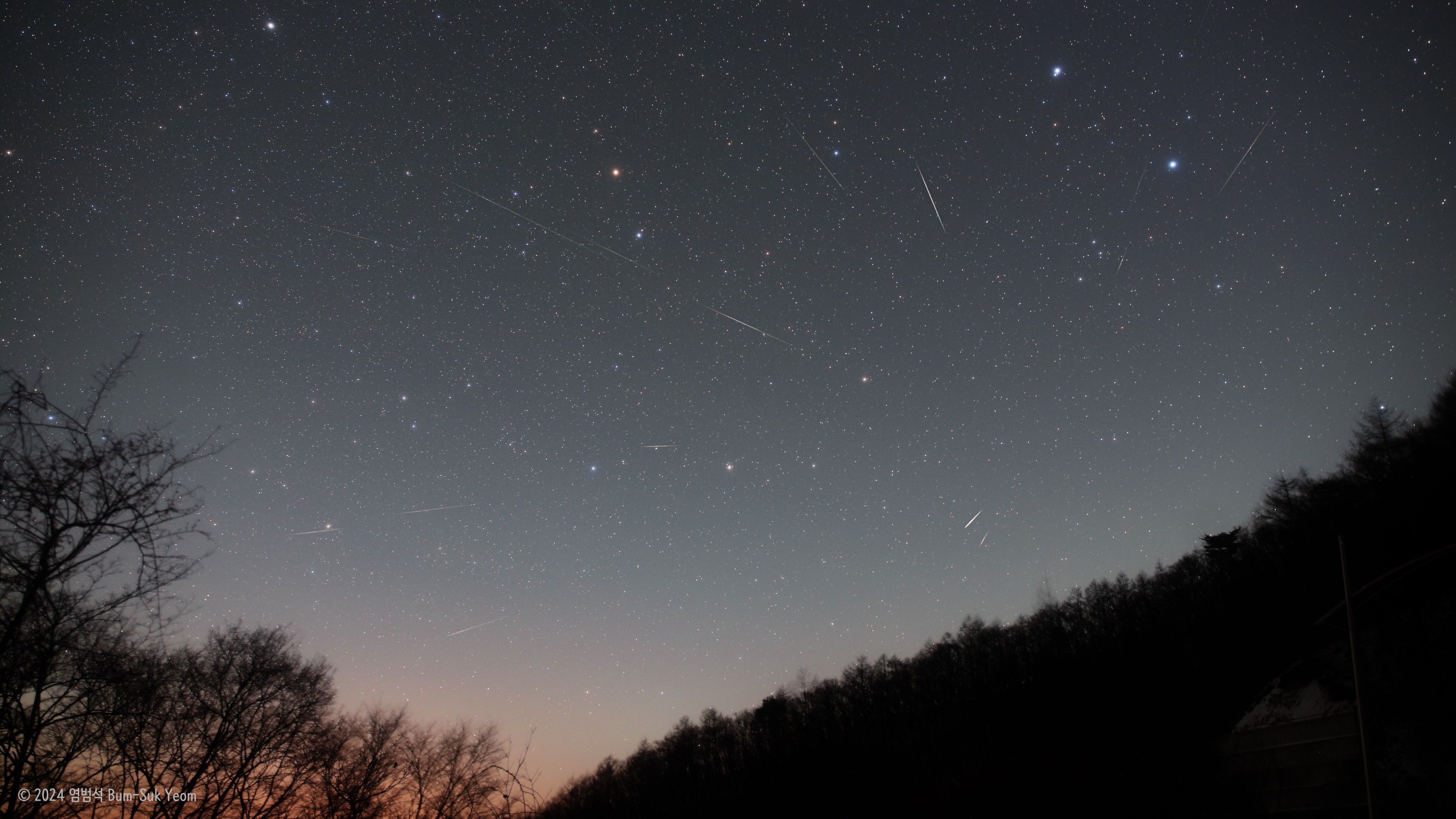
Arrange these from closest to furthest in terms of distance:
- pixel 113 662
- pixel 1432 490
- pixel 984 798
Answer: pixel 113 662
pixel 1432 490
pixel 984 798

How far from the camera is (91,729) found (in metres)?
6.30

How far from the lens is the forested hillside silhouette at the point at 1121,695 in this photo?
2888 centimetres

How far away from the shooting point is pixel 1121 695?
46.9 m

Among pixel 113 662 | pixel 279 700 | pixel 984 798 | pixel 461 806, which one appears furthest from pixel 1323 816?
pixel 279 700

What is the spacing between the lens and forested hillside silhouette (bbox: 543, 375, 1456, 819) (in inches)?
1137

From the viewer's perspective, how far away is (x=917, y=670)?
6781cm

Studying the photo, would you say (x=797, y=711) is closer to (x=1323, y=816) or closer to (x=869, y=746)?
(x=869, y=746)

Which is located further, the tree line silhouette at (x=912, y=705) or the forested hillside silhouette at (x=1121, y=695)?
the forested hillside silhouette at (x=1121, y=695)

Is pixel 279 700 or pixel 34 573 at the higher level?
pixel 34 573

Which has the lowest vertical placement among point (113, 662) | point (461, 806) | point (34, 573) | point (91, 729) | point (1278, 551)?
point (1278, 551)

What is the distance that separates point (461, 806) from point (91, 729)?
5066 mm

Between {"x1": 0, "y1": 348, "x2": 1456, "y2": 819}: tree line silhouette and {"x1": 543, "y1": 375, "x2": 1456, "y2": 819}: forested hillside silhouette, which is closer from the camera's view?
{"x1": 0, "y1": 348, "x2": 1456, "y2": 819}: tree line silhouette

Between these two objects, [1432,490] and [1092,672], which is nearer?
[1432,490]

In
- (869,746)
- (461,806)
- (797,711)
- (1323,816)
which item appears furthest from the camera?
(797,711)
